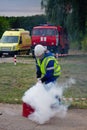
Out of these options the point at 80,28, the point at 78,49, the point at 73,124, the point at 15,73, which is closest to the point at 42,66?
the point at 73,124

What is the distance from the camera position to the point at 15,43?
38531 mm

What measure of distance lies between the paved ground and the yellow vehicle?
85.5ft

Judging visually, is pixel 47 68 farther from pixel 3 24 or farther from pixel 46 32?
pixel 3 24

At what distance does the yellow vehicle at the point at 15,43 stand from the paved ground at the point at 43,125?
26.1m

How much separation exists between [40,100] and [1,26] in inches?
1709

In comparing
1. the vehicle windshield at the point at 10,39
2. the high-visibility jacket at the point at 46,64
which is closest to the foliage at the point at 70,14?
the vehicle windshield at the point at 10,39

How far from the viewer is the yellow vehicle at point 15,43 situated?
37625 mm

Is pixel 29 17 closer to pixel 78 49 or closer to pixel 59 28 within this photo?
pixel 78 49

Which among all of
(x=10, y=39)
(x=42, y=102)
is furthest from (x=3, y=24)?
(x=42, y=102)

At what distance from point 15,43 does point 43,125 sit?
28.9 m

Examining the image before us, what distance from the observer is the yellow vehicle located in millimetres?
37625

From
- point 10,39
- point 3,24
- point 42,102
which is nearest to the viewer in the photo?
point 42,102

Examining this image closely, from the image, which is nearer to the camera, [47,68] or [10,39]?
[47,68]

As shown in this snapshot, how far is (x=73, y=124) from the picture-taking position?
9969 mm
